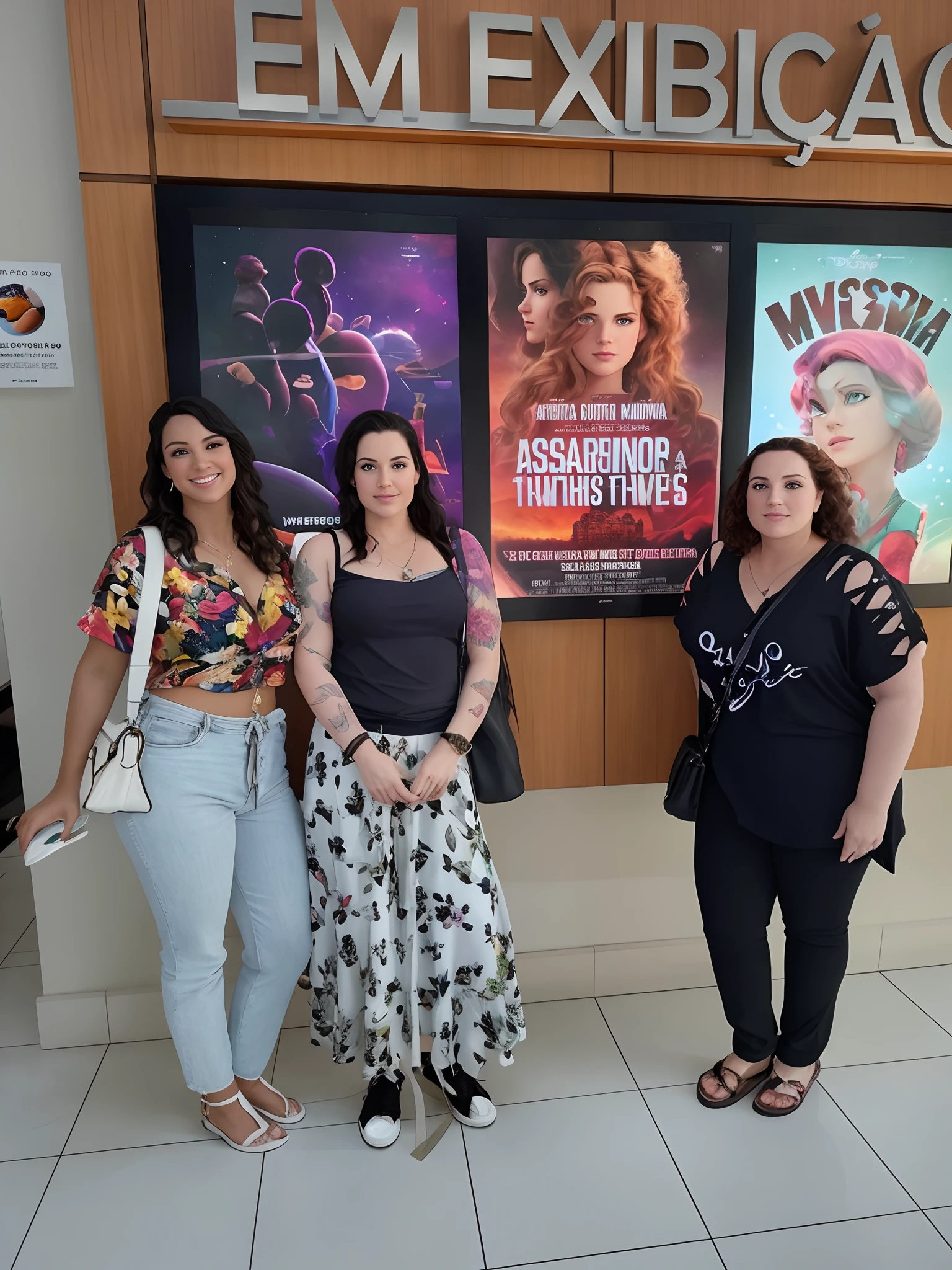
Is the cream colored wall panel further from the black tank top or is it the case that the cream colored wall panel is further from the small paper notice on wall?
the small paper notice on wall

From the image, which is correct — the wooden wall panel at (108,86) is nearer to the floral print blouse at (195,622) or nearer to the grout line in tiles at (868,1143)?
the floral print blouse at (195,622)

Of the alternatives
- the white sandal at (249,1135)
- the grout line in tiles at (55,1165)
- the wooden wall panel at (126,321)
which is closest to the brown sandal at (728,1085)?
the white sandal at (249,1135)

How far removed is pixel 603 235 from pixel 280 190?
89cm

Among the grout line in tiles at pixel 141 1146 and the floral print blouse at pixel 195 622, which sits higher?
the floral print blouse at pixel 195 622

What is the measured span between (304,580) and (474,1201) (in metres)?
1.53

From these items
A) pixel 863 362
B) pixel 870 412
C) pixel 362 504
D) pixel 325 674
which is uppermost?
pixel 863 362

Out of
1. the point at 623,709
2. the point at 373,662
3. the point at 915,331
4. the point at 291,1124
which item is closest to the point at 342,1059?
the point at 291,1124

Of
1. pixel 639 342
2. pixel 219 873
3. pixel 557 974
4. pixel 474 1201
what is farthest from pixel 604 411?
pixel 474 1201

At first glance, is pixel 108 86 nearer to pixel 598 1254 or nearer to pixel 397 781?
pixel 397 781

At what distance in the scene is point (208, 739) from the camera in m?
1.83

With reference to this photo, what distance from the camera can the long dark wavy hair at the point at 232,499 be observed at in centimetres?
180

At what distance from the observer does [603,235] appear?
221 centimetres

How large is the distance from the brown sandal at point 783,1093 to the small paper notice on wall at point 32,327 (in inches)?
108

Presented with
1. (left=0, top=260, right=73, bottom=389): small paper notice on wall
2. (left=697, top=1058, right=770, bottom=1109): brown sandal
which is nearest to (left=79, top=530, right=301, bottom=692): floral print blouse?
(left=0, top=260, right=73, bottom=389): small paper notice on wall
